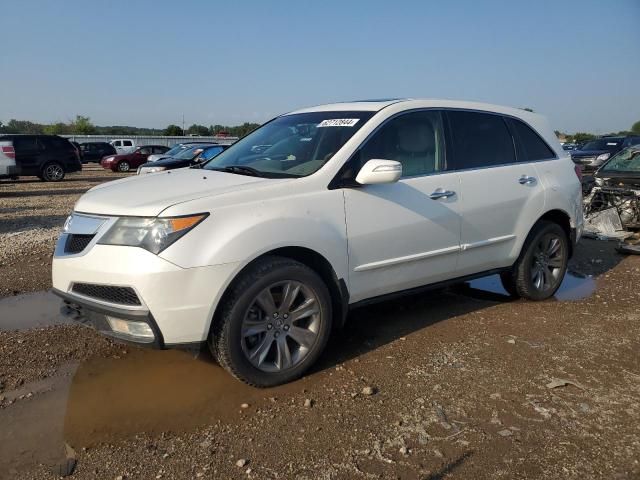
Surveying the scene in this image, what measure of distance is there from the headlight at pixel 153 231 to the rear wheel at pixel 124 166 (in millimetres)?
27178

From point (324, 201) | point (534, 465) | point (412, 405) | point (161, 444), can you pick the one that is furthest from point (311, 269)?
point (534, 465)

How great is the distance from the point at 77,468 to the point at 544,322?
3839 millimetres

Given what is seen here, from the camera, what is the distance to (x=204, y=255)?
3.14m

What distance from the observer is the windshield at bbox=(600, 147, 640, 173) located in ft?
30.5

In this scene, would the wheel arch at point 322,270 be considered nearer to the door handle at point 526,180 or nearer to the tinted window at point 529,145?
the door handle at point 526,180

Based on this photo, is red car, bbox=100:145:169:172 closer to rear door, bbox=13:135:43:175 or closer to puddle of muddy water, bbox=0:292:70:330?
rear door, bbox=13:135:43:175

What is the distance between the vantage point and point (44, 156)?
19.6 meters

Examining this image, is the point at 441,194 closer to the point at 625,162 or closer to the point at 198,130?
the point at 625,162

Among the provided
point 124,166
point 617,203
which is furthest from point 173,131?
point 617,203

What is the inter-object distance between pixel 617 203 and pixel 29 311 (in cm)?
860

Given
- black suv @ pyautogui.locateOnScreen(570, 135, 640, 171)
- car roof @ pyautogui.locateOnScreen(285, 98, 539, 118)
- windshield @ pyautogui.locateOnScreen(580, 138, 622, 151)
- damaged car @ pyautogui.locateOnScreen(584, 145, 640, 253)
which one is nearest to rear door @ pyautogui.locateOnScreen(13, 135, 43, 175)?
car roof @ pyautogui.locateOnScreen(285, 98, 539, 118)

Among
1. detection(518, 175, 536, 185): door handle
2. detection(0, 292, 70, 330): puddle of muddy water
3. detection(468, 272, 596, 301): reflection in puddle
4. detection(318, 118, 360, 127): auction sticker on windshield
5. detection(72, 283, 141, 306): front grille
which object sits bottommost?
detection(468, 272, 596, 301): reflection in puddle

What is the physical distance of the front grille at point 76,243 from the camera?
11.1 ft

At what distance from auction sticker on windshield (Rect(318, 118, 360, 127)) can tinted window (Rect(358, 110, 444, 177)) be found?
8.2 inches
